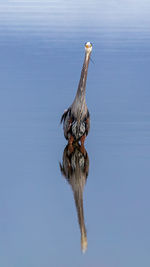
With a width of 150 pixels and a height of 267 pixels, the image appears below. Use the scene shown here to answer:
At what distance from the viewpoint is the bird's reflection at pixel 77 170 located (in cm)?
688

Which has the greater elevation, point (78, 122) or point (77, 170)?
point (78, 122)

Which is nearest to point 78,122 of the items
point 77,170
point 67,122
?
point 67,122

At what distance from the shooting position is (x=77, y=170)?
8.02m

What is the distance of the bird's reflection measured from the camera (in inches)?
271

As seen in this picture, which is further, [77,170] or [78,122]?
[78,122]

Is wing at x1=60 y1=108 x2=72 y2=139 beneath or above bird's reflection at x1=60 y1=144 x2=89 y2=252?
above

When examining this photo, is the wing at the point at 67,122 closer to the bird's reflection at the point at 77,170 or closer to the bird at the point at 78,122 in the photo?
the bird at the point at 78,122

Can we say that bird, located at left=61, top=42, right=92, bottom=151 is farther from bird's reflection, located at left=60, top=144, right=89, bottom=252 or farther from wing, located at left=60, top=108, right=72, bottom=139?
bird's reflection, located at left=60, top=144, right=89, bottom=252

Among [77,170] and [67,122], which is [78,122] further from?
[77,170]

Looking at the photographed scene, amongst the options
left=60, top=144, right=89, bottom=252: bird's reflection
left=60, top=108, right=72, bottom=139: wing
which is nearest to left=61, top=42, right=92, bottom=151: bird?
left=60, top=108, right=72, bottom=139: wing

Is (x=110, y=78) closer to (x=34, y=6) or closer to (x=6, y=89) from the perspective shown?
(x=6, y=89)

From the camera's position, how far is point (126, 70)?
1438cm

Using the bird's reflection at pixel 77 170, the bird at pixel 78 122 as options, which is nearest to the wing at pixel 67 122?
the bird at pixel 78 122

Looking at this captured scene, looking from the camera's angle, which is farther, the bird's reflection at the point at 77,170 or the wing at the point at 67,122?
the wing at the point at 67,122
